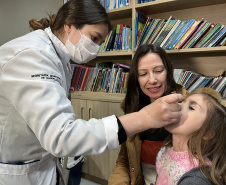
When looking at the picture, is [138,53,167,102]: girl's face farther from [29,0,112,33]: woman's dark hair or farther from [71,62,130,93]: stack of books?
[71,62,130,93]: stack of books

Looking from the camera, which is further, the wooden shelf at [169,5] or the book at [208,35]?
A: the wooden shelf at [169,5]

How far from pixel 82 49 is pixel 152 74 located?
50cm

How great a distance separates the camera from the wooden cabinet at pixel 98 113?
6.50 feet

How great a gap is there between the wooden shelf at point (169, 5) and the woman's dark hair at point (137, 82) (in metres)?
0.69

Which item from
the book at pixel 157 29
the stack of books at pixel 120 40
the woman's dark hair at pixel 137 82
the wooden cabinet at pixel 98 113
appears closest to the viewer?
the woman's dark hair at pixel 137 82

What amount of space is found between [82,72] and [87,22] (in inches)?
58.6

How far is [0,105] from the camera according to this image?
793 millimetres

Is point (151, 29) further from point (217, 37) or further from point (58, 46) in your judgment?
point (58, 46)

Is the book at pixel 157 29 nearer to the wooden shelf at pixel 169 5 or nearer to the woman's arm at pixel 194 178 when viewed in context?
the wooden shelf at pixel 169 5

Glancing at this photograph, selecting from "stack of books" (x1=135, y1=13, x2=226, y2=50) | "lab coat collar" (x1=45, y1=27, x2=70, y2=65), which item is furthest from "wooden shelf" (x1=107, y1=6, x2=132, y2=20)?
"lab coat collar" (x1=45, y1=27, x2=70, y2=65)

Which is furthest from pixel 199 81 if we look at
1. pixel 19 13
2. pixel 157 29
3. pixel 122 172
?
pixel 19 13

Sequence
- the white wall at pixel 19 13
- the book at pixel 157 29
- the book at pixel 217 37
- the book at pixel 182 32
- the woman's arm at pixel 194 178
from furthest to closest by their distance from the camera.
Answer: the white wall at pixel 19 13, the book at pixel 157 29, the book at pixel 182 32, the book at pixel 217 37, the woman's arm at pixel 194 178

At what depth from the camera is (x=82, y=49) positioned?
1.08m

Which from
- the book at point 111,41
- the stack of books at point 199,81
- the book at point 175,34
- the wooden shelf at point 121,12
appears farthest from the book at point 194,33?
the book at point 111,41
